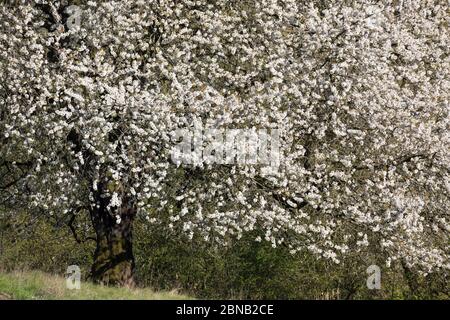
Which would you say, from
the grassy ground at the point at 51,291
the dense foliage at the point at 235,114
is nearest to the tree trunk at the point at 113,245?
the dense foliage at the point at 235,114

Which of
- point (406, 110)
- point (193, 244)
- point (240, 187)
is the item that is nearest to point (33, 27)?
point (240, 187)

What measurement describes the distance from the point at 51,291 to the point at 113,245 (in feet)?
14.0

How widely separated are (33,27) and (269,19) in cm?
515

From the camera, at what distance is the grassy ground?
11.4 m

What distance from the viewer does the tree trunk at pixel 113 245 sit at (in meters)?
15.8

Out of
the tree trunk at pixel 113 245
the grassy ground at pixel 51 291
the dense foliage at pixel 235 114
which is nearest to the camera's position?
the grassy ground at pixel 51 291

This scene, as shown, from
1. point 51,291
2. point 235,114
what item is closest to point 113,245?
point 51,291

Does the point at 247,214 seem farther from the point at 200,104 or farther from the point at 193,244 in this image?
the point at 193,244

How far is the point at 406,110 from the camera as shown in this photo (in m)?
15.4

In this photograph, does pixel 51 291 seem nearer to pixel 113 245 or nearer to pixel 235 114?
pixel 113 245

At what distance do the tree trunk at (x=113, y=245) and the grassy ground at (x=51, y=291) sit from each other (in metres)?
2.73

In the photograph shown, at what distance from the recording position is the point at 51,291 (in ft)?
38.8

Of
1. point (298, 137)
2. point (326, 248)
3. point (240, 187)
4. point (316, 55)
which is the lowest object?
point (326, 248)

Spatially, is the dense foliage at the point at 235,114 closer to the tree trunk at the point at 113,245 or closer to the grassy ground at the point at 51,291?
the tree trunk at the point at 113,245
